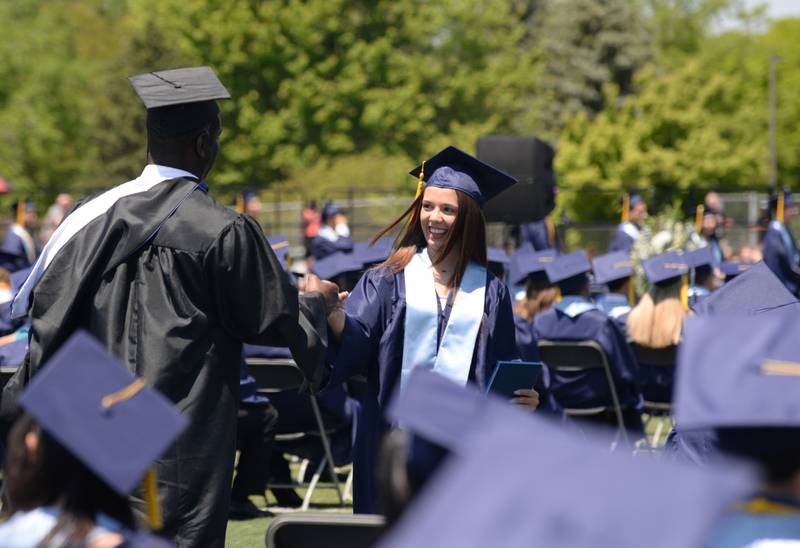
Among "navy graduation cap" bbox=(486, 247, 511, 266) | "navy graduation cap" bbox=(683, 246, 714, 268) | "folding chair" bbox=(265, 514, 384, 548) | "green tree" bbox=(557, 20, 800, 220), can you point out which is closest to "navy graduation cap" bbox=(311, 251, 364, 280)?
"navy graduation cap" bbox=(486, 247, 511, 266)

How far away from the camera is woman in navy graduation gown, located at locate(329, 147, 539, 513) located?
14.5 feet

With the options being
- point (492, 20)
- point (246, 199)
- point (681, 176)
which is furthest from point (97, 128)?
point (246, 199)

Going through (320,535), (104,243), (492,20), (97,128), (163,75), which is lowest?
(97,128)

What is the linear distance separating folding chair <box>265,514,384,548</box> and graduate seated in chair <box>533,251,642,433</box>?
5220 mm

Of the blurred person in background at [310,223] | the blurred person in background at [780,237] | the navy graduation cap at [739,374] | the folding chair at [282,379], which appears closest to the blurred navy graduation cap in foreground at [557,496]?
the navy graduation cap at [739,374]

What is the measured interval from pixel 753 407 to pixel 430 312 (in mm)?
2169

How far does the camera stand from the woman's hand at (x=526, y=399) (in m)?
4.26

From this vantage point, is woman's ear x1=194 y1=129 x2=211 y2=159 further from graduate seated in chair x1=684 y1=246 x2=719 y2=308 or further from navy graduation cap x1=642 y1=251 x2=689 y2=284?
graduate seated in chair x1=684 y1=246 x2=719 y2=308

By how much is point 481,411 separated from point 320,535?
0.80 metres

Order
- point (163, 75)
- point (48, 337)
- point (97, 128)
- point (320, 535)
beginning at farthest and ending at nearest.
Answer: point (97, 128)
point (163, 75)
point (48, 337)
point (320, 535)

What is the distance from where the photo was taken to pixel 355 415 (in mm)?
7762

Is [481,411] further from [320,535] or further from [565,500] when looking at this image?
[320,535]

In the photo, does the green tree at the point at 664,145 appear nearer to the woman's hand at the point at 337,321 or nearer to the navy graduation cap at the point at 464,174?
the navy graduation cap at the point at 464,174

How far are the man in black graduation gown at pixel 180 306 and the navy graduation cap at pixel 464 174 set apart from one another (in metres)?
0.85
